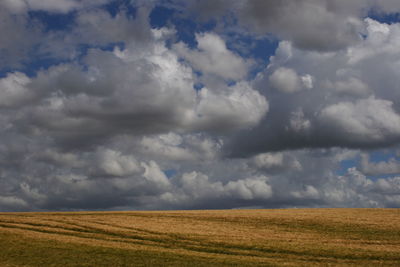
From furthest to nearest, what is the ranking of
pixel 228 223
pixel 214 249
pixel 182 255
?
pixel 228 223 < pixel 214 249 < pixel 182 255

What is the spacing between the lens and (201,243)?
43.8 m

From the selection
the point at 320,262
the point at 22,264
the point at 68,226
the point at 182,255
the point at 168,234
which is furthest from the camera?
the point at 68,226

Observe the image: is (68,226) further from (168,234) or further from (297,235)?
(297,235)

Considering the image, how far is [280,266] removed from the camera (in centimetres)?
3228

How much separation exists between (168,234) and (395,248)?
24.0 metres

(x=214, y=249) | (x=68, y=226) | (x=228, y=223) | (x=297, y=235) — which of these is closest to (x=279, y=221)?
(x=228, y=223)

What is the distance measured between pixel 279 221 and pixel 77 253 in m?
37.0

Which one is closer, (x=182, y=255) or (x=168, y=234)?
(x=182, y=255)

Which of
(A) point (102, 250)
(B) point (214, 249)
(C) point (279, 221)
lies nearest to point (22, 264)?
(A) point (102, 250)

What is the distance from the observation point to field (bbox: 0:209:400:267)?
34219 millimetres

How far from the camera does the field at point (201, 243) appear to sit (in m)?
34.2

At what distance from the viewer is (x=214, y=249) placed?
133 ft

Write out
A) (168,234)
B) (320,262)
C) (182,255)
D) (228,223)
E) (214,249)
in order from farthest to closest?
(228,223), (168,234), (214,249), (182,255), (320,262)

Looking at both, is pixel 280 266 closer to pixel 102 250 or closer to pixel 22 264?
pixel 102 250
